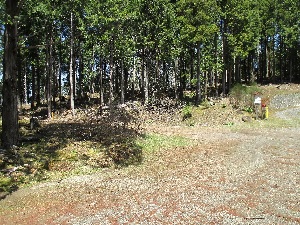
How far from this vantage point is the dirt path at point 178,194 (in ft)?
28.6

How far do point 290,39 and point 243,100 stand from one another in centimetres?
1919

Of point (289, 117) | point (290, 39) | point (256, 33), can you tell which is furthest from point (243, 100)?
point (290, 39)

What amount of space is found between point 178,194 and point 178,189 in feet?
1.68

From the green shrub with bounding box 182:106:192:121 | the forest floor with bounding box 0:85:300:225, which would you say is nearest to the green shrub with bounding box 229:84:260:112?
the green shrub with bounding box 182:106:192:121

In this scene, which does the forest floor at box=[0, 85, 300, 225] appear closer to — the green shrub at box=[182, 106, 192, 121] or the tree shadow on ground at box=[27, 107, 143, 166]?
the tree shadow on ground at box=[27, 107, 143, 166]

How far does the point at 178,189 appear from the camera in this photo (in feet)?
36.2

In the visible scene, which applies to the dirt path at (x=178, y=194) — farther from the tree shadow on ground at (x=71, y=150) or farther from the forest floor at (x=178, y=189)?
the tree shadow on ground at (x=71, y=150)

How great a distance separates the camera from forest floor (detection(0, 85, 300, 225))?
880cm

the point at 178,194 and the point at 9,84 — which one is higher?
the point at 9,84

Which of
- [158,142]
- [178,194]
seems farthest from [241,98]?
[178,194]

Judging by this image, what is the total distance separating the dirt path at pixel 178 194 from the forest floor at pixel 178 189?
27 millimetres

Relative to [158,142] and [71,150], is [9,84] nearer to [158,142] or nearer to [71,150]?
[71,150]

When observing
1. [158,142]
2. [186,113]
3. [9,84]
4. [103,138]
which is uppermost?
[9,84]

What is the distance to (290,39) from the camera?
44062mm
